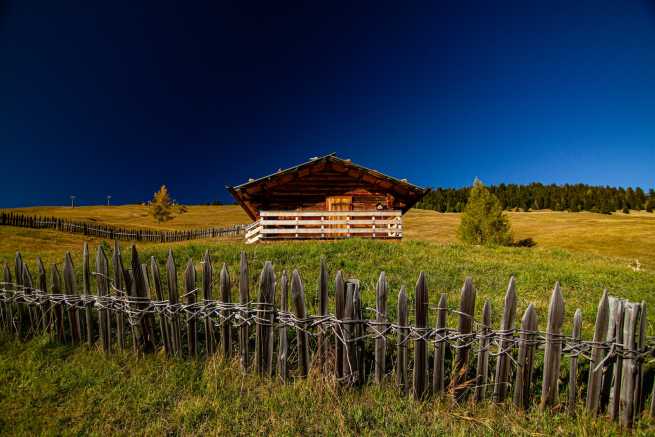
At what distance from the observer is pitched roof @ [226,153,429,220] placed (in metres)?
21.4

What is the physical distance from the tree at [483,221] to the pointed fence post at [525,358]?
105 feet

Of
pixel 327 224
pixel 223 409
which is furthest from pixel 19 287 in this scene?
Answer: pixel 327 224

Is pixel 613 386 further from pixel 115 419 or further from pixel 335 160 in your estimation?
pixel 335 160

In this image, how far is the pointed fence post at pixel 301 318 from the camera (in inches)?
168

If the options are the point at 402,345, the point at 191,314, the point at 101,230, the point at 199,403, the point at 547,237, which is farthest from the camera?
the point at 547,237

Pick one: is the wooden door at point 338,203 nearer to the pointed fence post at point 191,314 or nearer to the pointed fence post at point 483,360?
the pointed fence post at point 191,314

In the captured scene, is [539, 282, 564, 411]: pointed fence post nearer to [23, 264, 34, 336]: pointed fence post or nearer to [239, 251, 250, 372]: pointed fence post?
[239, 251, 250, 372]: pointed fence post

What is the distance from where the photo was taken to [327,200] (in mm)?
23234

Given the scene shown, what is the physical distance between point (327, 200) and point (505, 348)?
64.8 feet

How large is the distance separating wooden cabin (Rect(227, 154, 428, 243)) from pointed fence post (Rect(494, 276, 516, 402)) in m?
18.1

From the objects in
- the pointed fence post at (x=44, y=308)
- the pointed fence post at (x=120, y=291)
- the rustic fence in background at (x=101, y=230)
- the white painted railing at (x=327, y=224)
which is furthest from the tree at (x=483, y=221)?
the pointed fence post at (x=44, y=308)

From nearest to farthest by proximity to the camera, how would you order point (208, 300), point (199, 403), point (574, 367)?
point (574, 367) → point (199, 403) → point (208, 300)

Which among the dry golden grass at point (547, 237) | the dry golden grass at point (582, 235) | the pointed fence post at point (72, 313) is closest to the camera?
the pointed fence post at point (72, 313)

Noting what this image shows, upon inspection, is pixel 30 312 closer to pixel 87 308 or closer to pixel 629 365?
pixel 87 308
